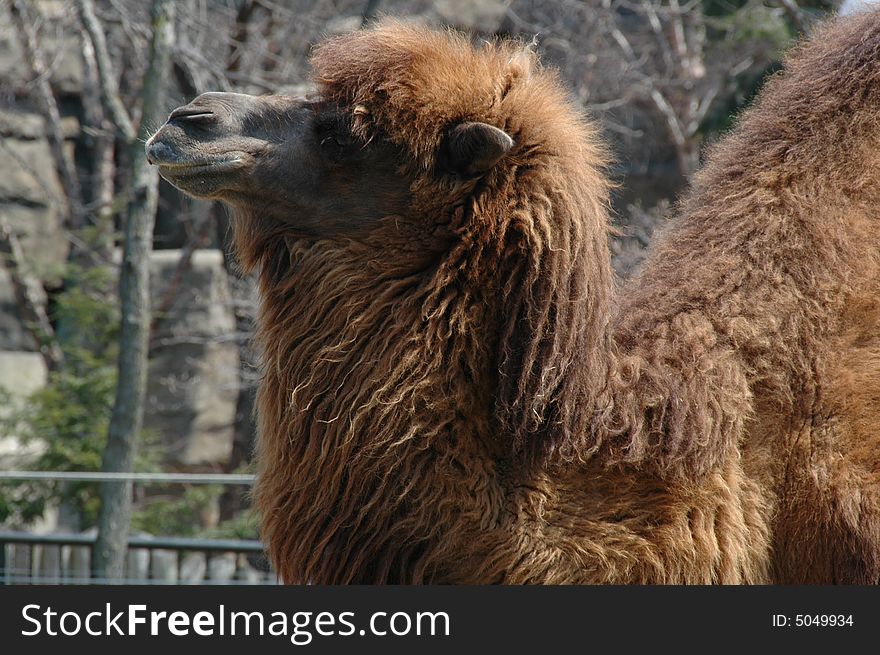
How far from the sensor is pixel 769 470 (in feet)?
10.3

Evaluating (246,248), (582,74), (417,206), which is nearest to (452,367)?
(417,206)

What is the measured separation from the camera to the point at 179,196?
1625cm

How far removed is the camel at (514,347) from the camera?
9.92 feet

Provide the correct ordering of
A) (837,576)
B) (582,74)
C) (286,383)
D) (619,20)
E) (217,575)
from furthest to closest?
1. (619,20)
2. (582,74)
3. (217,575)
4. (286,383)
5. (837,576)

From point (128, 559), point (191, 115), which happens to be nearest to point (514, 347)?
point (191, 115)

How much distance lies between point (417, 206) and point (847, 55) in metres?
1.69

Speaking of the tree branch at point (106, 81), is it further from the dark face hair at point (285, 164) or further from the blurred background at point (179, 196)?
the dark face hair at point (285, 164)

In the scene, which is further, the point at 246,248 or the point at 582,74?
the point at 582,74

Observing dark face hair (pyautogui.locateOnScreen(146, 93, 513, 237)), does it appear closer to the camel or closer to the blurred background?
the camel

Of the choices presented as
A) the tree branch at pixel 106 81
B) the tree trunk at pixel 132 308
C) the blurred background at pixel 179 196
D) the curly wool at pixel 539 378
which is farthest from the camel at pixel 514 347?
the blurred background at pixel 179 196

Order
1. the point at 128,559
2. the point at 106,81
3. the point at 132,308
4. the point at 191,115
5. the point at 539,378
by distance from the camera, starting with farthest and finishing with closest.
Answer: the point at 128,559, the point at 106,81, the point at 132,308, the point at 191,115, the point at 539,378

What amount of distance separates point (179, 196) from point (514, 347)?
13.9 meters

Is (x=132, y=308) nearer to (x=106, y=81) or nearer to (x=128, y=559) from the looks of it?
(x=106, y=81)

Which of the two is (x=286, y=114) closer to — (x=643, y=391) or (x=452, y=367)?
(x=452, y=367)
